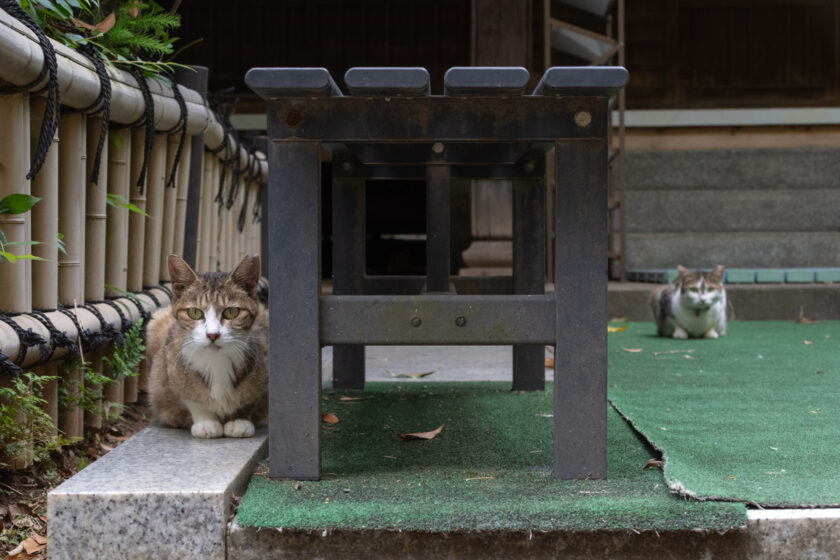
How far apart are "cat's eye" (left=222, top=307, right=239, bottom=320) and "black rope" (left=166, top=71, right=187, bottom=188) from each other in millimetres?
989

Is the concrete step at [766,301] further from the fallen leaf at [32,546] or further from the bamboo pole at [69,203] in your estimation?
the fallen leaf at [32,546]

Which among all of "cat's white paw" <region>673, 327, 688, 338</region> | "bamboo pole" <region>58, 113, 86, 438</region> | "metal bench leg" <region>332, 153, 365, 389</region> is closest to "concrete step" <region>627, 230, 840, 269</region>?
"cat's white paw" <region>673, 327, 688, 338</region>

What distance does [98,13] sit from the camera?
2520mm

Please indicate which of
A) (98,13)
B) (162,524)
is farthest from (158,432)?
(98,13)

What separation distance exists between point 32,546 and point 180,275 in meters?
0.72

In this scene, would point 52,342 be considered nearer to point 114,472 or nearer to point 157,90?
point 114,472

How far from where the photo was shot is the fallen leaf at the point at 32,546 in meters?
1.59

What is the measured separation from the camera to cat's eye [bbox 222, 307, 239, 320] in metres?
2.03

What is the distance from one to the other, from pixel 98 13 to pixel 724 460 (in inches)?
84.6

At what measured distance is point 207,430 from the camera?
200cm

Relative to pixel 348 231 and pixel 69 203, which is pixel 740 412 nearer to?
pixel 348 231

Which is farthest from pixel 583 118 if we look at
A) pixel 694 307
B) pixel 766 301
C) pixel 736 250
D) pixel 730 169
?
pixel 730 169

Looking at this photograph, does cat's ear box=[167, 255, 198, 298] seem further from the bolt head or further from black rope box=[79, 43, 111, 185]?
the bolt head

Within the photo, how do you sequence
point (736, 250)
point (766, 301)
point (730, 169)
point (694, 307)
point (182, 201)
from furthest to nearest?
point (730, 169), point (736, 250), point (766, 301), point (694, 307), point (182, 201)
